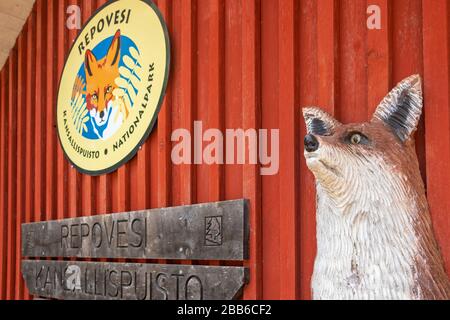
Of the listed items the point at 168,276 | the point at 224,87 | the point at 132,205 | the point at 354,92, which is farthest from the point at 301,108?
the point at 132,205

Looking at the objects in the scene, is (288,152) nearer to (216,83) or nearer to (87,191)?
(216,83)

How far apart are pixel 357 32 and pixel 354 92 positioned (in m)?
0.19

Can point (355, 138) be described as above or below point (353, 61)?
below

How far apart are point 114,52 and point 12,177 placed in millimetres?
1495

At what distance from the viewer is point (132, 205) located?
9.62 feet

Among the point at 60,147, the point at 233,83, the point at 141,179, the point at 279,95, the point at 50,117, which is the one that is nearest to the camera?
the point at 279,95

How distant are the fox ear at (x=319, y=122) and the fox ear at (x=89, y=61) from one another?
5.65 ft

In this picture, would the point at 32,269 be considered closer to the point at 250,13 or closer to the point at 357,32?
the point at 250,13

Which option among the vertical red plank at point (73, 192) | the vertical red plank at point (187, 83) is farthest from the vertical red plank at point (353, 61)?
the vertical red plank at point (73, 192)

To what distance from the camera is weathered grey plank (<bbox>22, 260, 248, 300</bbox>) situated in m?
2.28

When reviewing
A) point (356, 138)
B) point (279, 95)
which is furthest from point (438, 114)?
point (279, 95)

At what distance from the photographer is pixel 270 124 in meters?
2.23

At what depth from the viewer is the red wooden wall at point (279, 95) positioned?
1.73 m

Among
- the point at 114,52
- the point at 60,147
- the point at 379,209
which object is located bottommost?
the point at 379,209
